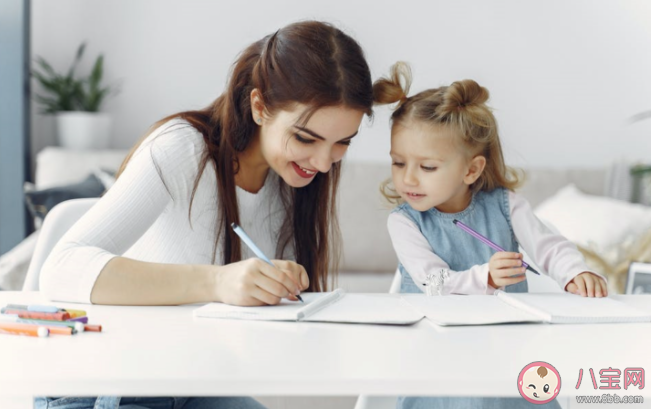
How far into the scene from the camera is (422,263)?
4.56 feet

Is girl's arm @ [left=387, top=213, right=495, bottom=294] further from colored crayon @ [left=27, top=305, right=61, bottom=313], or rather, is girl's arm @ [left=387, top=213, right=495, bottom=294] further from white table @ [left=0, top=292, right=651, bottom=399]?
colored crayon @ [left=27, top=305, right=61, bottom=313]

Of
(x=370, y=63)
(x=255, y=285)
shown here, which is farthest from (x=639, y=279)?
(x=370, y=63)

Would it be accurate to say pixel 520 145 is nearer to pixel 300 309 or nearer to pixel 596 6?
pixel 596 6

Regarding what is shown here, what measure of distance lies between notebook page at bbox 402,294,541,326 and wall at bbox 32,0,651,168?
2.38 meters

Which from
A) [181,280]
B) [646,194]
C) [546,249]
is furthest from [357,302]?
Result: [646,194]

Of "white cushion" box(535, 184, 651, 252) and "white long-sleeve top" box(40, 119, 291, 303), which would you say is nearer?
"white long-sleeve top" box(40, 119, 291, 303)

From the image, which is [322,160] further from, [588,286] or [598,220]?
[598,220]

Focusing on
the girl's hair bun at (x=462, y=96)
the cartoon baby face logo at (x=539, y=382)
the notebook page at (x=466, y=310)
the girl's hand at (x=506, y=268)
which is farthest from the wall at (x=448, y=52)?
the cartoon baby face logo at (x=539, y=382)

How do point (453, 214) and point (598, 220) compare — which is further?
point (598, 220)

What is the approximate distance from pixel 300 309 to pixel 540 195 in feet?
7.78

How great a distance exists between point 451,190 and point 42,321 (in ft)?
2.70

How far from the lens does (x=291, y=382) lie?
2.23 feet

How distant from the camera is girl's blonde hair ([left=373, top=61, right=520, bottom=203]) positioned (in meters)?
1.45

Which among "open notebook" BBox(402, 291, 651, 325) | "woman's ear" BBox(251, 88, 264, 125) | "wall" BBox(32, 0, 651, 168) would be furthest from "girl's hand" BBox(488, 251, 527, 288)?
A: "wall" BBox(32, 0, 651, 168)
